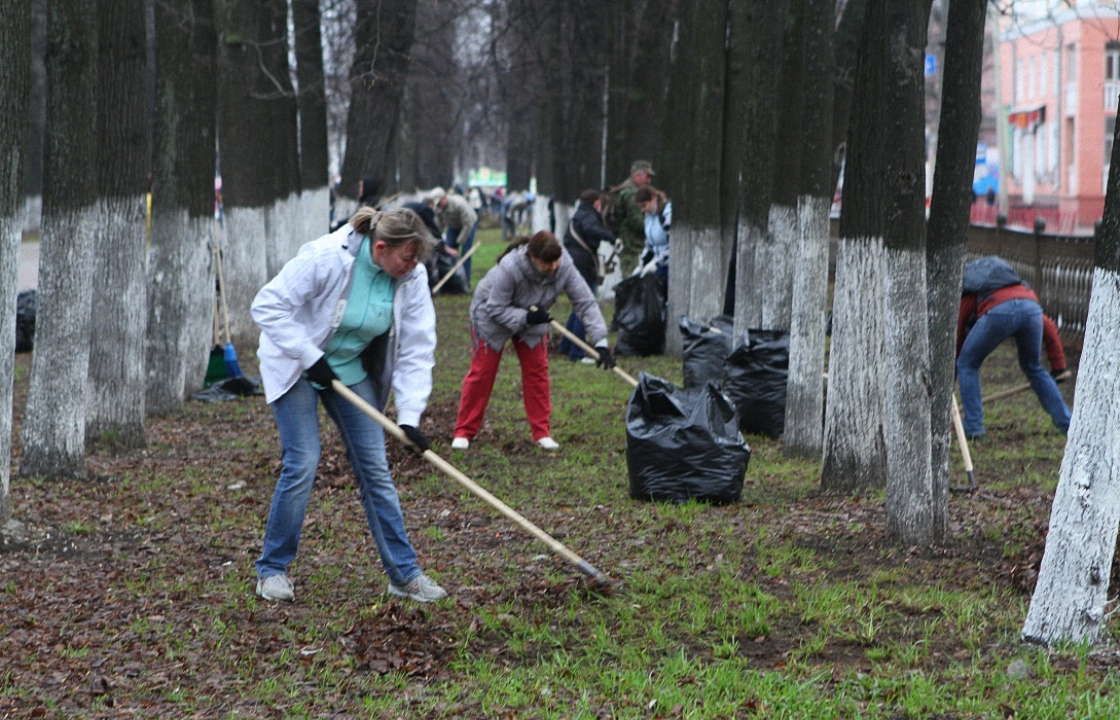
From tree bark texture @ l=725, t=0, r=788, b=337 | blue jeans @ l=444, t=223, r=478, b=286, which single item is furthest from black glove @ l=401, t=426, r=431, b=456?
blue jeans @ l=444, t=223, r=478, b=286

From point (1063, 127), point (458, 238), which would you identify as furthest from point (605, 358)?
point (1063, 127)

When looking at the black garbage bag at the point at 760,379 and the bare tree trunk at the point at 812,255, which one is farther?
the black garbage bag at the point at 760,379

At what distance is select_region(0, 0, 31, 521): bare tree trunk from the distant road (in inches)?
388

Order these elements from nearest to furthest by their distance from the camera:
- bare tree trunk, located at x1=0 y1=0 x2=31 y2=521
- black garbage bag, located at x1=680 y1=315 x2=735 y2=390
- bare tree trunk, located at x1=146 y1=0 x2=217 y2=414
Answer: bare tree trunk, located at x1=0 y1=0 x2=31 y2=521 < bare tree trunk, located at x1=146 y1=0 x2=217 y2=414 < black garbage bag, located at x1=680 y1=315 x2=735 y2=390

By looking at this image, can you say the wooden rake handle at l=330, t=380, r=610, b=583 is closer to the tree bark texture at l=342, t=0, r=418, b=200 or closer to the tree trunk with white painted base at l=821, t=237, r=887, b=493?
the tree trunk with white painted base at l=821, t=237, r=887, b=493

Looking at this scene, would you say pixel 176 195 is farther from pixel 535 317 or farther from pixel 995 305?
pixel 995 305

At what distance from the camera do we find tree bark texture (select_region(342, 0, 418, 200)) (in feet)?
49.6

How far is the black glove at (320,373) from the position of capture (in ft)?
16.3

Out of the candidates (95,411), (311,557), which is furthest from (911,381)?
(95,411)

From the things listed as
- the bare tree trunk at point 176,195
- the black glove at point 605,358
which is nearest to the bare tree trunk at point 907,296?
the black glove at point 605,358

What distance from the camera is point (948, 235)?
5.62 m

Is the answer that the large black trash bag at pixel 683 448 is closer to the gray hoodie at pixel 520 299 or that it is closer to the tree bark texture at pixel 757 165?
the gray hoodie at pixel 520 299

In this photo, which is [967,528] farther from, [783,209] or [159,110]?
[159,110]

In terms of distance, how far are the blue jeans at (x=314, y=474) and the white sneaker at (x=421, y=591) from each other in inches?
0.9
